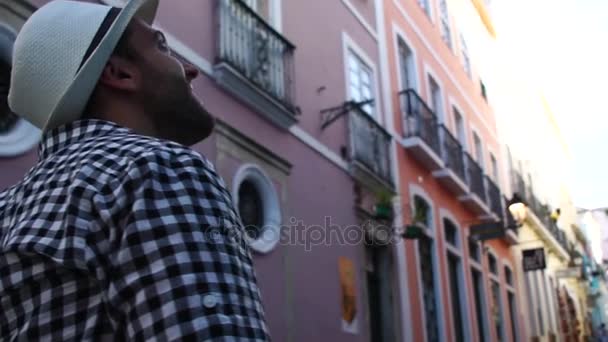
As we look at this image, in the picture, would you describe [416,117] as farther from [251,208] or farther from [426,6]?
[251,208]

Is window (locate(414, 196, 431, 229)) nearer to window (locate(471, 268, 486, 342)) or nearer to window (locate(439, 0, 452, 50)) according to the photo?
window (locate(471, 268, 486, 342))

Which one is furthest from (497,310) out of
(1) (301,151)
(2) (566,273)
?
(2) (566,273)

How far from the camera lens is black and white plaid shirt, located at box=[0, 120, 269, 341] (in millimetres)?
1048

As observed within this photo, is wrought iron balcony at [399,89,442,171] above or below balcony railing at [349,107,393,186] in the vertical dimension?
above

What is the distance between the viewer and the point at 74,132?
1.38 meters

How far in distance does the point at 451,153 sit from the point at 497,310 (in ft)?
14.9

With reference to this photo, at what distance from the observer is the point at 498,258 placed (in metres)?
20.2

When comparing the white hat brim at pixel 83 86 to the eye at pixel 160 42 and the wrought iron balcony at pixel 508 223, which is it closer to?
the eye at pixel 160 42

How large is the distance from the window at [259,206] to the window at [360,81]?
3415 millimetres

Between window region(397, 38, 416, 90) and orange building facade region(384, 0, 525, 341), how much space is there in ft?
0.06

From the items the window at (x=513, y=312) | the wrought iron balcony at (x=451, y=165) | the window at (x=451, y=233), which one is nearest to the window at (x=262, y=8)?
the wrought iron balcony at (x=451, y=165)
